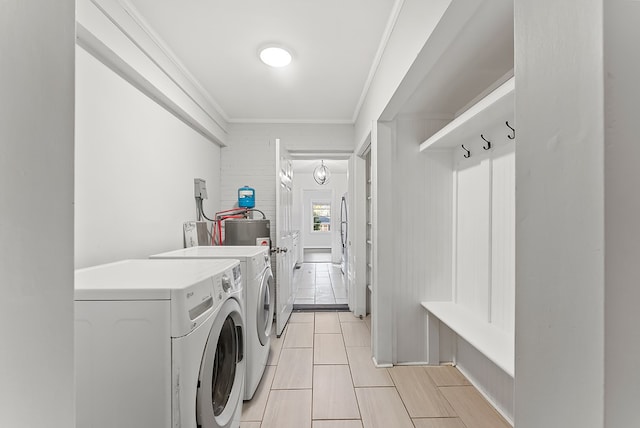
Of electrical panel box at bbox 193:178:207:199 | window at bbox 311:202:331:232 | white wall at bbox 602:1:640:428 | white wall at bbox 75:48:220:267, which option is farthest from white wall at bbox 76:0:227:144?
window at bbox 311:202:331:232

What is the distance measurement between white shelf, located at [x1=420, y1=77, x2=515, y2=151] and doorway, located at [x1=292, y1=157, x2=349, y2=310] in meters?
2.23


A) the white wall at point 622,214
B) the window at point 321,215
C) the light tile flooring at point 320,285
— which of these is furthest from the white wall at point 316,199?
the white wall at point 622,214

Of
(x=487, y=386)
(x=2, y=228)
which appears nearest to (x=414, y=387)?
(x=487, y=386)

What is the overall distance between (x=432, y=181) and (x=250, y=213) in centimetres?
217

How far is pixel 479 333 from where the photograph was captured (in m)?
1.87

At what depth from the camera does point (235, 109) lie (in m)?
3.48

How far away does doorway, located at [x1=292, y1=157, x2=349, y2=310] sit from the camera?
15.3ft

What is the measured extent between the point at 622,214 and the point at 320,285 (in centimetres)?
515

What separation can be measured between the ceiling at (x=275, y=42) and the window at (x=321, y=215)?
22.2 feet

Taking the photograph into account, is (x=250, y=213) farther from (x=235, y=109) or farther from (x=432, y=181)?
(x=432, y=181)

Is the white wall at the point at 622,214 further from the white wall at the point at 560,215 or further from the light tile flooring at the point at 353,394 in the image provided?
the light tile flooring at the point at 353,394

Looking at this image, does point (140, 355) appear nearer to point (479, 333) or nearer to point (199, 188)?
point (479, 333)

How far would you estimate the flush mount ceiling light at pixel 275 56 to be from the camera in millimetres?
2215

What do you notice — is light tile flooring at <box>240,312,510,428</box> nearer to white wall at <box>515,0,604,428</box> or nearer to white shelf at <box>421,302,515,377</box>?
white shelf at <box>421,302,515,377</box>
